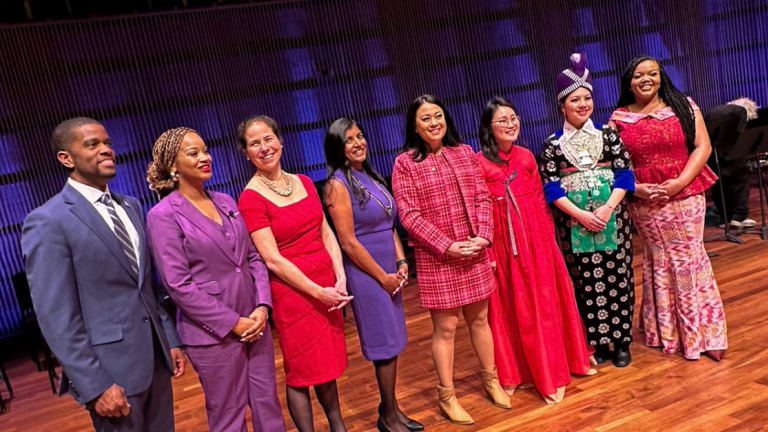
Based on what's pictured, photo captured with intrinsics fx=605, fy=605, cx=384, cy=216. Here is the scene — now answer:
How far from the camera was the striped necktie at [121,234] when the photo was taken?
2027 millimetres

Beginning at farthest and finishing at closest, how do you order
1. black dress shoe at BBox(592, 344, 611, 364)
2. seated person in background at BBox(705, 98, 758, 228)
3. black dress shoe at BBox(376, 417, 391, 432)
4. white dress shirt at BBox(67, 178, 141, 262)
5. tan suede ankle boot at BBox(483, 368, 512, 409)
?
1. seated person in background at BBox(705, 98, 758, 228)
2. black dress shoe at BBox(592, 344, 611, 364)
3. tan suede ankle boot at BBox(483, 368, 512, 409)
4. black dress shoe at BBox(376, 417, 391, 432)
5. white dress shirt at BBox(67, 178, 141, 262)

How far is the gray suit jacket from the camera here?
1857mm

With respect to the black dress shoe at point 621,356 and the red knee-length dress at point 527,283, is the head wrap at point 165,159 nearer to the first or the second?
the red knee-length dress at point 527,283

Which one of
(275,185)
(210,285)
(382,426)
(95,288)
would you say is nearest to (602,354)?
(382,426)

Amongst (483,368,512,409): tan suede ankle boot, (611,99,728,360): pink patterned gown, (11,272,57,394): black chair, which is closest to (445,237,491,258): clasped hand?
(483,368,512,409): tan suede ankle boot

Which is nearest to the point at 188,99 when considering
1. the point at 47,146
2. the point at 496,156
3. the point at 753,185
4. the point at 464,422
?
the point at 47,146

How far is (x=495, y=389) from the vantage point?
9.99ft

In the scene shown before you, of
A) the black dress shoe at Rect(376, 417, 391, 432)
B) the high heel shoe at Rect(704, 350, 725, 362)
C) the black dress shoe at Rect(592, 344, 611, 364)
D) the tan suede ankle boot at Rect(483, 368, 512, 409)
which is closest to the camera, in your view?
the black dress shoe at Rect(376, 417, 391, 432)

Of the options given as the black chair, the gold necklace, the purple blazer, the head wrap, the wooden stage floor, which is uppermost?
the head wrap

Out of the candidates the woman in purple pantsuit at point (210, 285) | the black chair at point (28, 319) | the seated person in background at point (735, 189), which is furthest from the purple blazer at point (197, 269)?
the seated person in background at point (735, 189)

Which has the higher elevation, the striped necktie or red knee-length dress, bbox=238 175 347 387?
the striped necktie

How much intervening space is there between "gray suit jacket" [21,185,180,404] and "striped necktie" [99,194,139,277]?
0.08 ft

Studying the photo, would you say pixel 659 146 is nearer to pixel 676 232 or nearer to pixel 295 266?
pixel 676 232

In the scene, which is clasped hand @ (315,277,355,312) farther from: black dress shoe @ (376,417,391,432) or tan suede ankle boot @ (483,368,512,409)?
tan suede ankle boot @ (483,368,512,409)
